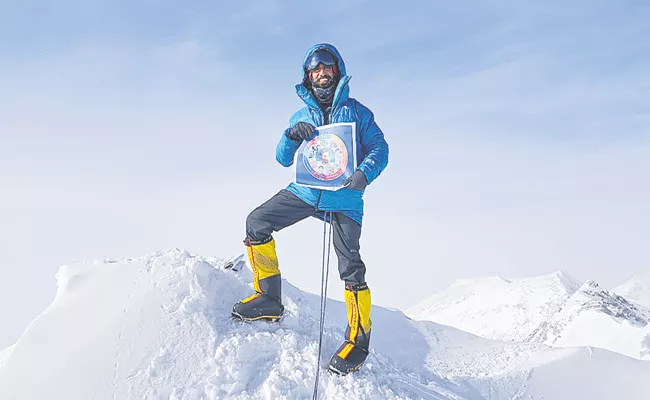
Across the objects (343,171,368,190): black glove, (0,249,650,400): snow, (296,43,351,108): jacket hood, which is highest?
(296,43,351,108): jacket hood

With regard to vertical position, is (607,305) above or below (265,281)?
below

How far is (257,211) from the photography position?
4473 mm

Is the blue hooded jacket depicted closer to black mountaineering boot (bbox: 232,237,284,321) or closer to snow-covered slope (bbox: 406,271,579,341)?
black mountaineering boot (bbox: 232,237,284,321)

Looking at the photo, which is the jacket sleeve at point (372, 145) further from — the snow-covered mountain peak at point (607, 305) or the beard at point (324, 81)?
the snow-covered mountain peak at point (607, 305)

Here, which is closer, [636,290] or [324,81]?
[324,81]

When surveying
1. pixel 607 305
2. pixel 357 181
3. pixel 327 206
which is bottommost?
pixel 607 305

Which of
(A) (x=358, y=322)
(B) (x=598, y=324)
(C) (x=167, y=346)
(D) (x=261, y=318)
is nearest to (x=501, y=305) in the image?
(B) (x=598, y=324)

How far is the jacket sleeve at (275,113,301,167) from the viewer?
4430 millimetres

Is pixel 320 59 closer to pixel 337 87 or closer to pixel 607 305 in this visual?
pixel 337 87

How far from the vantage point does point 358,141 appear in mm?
4344

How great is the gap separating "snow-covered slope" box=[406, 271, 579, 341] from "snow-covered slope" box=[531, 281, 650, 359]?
1.05m

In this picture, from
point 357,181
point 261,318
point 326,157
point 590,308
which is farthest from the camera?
point 590,308

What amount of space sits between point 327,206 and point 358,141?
0.60m

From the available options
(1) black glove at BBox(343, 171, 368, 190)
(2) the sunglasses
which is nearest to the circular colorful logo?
(1) black glove at BBox(343, 171, 368, 190)
